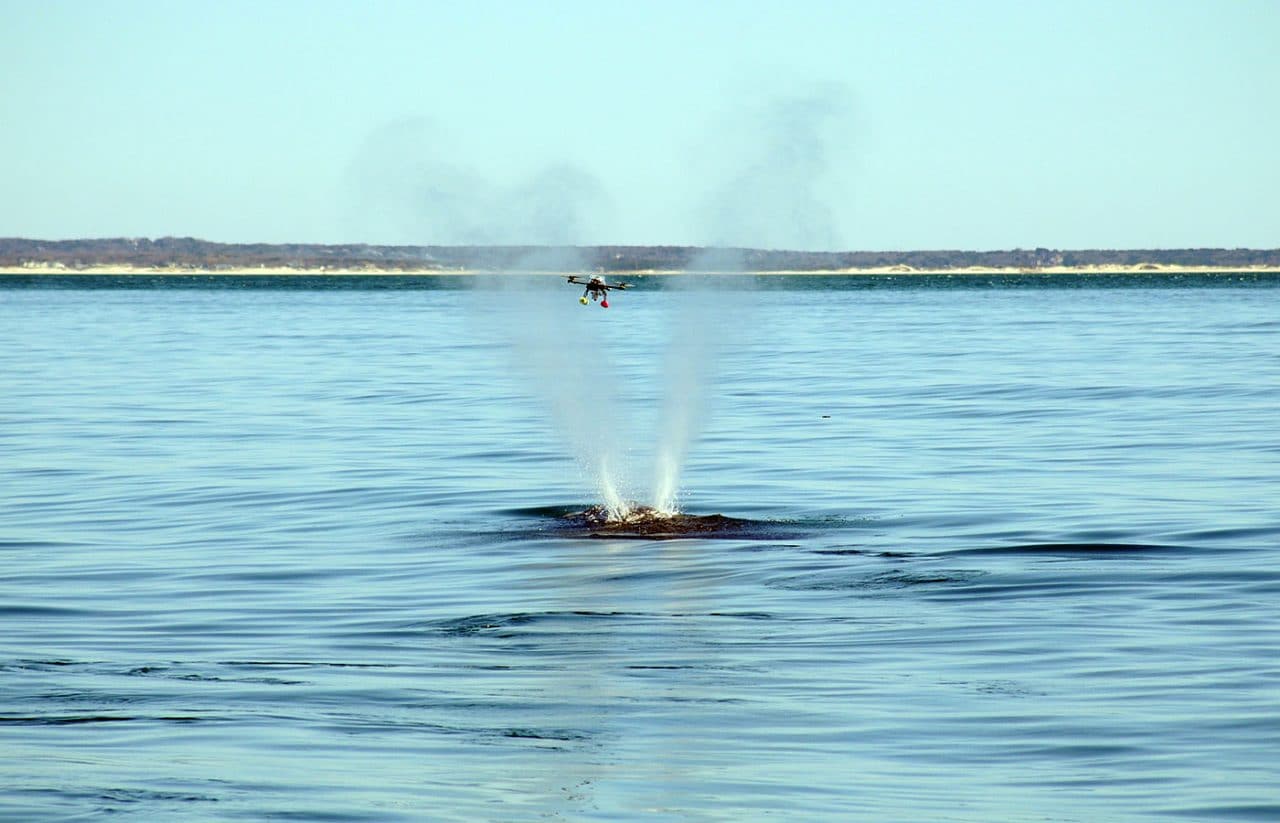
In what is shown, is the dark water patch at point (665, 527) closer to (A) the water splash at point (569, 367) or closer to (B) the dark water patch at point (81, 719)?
(A) the water splash at point (569, 367)

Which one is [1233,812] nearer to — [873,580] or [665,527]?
[873,580]

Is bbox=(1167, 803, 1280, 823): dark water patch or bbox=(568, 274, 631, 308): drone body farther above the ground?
bbox=(568, 274, 631, 308): drone body

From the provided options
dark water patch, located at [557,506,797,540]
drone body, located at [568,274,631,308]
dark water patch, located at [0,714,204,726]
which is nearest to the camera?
dark water patch, located at [0,714,204,726]

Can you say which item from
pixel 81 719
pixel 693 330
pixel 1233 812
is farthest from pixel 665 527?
pixel 1233 812

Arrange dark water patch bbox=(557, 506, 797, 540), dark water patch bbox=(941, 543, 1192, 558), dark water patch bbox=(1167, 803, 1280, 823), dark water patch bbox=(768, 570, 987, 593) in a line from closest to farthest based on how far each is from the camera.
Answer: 1. dark water patch bbox=(1167, 803, 1280, 823)
2. dark water patch bbox=(768, 570, 987, 593)
3. dark water patch bbox=(941, 543, 1192, 558)
4. dark water patch bbox=(557, 506, 797, 540)

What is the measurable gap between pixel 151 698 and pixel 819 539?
40.7 feet

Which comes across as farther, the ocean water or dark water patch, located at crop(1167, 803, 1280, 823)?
the ocean water

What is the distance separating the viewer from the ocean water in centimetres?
1384

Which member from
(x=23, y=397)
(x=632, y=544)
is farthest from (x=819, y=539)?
(x=23, y=397)

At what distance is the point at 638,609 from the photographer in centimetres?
2127

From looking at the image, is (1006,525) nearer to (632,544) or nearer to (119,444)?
(632,544)

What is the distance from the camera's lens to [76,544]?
2758 centimetres

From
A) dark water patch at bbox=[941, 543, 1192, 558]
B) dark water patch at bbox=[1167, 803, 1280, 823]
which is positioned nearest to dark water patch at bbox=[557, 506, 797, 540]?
dark water patch at bbox=[941, 543, 1192, 558]

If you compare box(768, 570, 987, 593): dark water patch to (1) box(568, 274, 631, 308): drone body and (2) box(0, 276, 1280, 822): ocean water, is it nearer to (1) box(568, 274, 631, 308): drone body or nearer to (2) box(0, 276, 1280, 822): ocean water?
(2) box(0, 276, 1280, 822): ocean water
